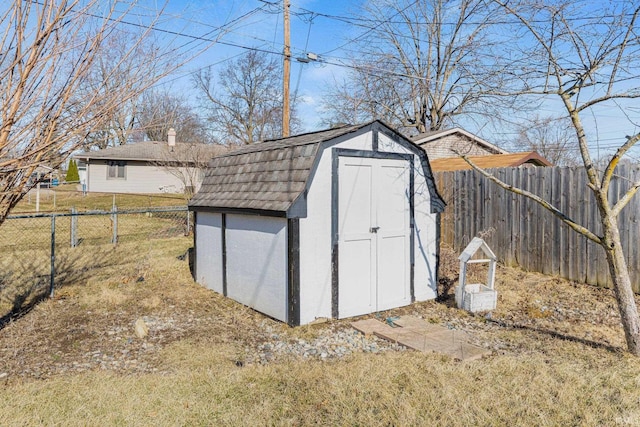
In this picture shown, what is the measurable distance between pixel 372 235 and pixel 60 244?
867cm

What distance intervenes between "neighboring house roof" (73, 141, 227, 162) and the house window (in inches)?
34.2

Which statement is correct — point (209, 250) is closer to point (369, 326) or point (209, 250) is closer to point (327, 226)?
point (327, 226)

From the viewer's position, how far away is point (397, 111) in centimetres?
2369

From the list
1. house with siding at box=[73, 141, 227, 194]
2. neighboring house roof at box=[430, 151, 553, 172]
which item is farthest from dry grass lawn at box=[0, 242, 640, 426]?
house with siding at box=[73, 141, 227, 194]

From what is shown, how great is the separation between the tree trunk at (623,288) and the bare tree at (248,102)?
2378 centimetres

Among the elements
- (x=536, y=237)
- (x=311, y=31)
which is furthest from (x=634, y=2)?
(x=311, y=31)

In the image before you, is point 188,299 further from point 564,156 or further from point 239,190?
point 564,156

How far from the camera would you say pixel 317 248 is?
545cm

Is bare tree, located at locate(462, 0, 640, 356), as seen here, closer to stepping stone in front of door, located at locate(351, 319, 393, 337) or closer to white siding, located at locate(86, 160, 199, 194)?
stepping stone in front of door, located at locate(351, 319, 393, 337)

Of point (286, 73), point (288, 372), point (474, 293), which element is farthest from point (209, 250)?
point (286, 73)

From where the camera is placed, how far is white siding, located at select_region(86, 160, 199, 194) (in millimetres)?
25484

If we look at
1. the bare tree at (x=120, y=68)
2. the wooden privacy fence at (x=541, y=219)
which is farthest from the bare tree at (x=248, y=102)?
the bare tree at (x=120, y=68)

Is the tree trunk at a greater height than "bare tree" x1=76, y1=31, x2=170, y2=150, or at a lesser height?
lesser

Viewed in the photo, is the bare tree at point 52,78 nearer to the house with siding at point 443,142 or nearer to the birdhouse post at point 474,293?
the birdhouse post at point 474,293
